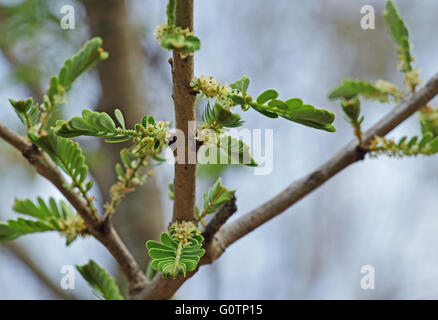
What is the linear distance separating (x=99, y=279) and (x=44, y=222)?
0.12m

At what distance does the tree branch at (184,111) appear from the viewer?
0.38m

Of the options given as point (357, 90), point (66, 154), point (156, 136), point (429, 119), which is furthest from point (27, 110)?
point (429, 119)

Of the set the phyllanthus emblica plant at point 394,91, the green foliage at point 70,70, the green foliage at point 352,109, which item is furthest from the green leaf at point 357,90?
the green foliage at point 70,70

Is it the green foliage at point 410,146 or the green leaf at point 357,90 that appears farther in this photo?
the green leaf at point 357,90

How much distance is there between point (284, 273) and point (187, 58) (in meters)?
2.43

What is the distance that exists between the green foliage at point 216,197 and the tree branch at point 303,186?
0.04 meters

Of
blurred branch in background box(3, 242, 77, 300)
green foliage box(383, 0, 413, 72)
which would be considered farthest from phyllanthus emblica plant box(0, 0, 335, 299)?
blurred branch in background box(3, 242, 77, 300)

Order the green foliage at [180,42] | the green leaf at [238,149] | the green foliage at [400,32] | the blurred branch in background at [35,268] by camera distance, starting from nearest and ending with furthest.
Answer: the green foliage at [180,42]
the green leaf at [238,149]
the green foliage at [400,32]
the blurred branch in background at [35,268]

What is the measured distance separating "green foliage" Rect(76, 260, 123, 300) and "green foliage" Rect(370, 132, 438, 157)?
400 mm

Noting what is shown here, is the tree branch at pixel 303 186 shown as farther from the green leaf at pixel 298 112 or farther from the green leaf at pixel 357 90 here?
the green leaf at pixel 298 112

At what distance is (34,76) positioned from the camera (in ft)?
4.38
